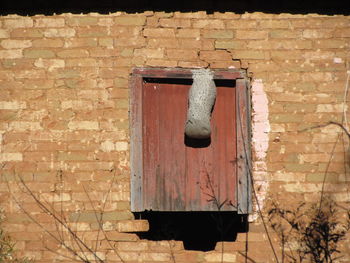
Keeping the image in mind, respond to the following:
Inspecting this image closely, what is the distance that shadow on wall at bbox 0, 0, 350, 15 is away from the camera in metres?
4.38

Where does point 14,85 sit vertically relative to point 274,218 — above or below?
above

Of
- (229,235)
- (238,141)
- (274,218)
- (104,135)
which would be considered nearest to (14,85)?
(104,135)

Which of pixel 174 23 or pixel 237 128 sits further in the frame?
pixel 174 23

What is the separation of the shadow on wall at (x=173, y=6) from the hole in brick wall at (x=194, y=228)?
2.03 meters

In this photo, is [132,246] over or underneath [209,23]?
underneath

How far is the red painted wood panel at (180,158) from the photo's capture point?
4.14m

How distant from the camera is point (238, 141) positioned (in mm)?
4191

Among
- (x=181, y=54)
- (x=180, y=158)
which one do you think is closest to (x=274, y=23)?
(x=181, y=54)

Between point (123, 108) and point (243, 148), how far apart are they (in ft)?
3.99

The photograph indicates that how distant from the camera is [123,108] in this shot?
4285 millimetres

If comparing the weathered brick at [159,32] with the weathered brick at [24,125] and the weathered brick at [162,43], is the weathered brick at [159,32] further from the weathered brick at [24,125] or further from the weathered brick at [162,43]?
the weathered brick at [24,125]

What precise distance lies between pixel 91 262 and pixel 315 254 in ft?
6.94

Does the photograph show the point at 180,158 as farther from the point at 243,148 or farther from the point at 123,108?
the point at 123,108

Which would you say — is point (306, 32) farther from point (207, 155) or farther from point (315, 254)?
point (315, 254)
